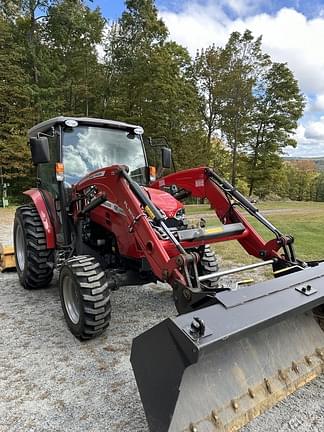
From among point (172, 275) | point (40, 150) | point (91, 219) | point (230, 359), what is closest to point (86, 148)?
point (40, 150)

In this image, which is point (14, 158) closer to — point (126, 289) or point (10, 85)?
point (10, 85)

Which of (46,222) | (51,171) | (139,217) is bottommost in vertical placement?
(46,222)

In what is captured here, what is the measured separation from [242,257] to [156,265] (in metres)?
4.38

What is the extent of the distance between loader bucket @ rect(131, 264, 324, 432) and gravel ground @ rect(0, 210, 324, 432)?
169 millimetres

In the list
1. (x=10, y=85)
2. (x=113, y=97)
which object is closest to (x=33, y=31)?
(x=10, y=85)

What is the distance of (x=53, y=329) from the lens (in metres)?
3.59

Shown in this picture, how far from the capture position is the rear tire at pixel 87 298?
311 centimetres

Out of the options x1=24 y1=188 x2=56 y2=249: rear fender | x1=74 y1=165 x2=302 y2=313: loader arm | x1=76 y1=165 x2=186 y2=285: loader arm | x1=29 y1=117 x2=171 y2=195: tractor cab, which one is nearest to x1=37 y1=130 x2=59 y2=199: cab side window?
x1=29 y1=117 x2=171 y2=195: tractor cab

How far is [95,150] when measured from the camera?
4.45m

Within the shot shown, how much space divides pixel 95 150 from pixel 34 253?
1530mm

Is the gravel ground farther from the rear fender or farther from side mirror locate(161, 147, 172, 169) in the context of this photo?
side mirror locate(161, 147, 172, 169)

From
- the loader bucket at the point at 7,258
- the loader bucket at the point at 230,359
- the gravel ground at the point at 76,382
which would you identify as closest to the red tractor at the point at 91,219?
the gravel ground at the point at 76,382

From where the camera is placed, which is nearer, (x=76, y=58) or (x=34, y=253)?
(x=34, y=253)

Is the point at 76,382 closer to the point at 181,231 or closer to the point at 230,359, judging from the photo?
the point at 230,359
